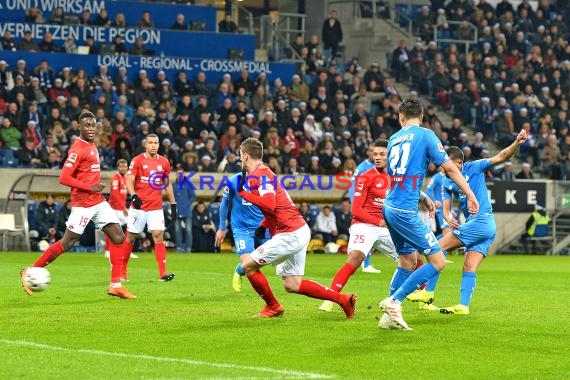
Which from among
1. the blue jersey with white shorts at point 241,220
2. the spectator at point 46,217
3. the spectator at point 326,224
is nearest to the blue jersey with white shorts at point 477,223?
the blue jersey with white shorts at point 241,220

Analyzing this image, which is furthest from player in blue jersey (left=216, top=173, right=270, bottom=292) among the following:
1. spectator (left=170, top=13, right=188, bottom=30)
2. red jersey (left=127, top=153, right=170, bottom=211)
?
spectator (left=170, top=13, right=188, bottom=30)

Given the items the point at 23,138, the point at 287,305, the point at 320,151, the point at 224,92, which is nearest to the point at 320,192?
the point at 320,151

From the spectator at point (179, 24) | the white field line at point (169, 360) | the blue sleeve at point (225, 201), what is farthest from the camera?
the spectator at point (179, 24)

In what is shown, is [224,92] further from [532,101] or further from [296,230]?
[296,230]

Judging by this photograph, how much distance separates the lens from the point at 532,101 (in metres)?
42.0

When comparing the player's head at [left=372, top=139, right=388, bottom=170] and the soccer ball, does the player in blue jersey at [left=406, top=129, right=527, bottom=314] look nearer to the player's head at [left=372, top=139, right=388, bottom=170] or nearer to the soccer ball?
the player's head at [left=372, top=139, right=388, bottom=170]

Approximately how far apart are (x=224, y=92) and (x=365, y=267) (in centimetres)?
1350

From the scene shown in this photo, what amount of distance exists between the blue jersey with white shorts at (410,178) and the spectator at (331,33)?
1174 inches

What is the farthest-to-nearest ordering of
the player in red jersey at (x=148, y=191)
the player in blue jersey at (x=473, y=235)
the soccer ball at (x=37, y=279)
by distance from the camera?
the player in red jersey at (x=148, y=191), the soccer ball at (x=37, y=279), the player in blue jersey at (x=473, y=235)

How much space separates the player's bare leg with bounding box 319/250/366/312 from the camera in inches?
570

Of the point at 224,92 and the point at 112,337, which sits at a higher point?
the point at 224,92

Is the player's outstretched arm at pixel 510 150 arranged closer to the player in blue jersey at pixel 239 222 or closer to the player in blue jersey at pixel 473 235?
the player in blue jersey at pixel 473 235

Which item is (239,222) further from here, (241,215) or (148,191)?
(148,191)

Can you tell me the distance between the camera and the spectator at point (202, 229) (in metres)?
32.2
